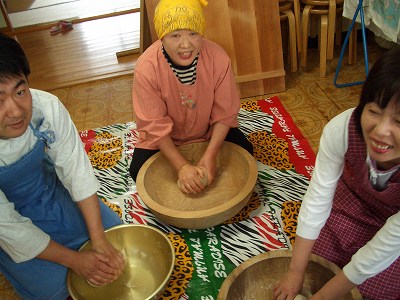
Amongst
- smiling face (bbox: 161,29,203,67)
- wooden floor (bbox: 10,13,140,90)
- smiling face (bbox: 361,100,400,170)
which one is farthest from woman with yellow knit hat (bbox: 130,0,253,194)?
wooden floor (bbox: 10,13,140,90)

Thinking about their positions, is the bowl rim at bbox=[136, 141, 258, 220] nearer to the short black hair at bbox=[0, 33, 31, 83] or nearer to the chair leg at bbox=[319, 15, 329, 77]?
the short black hair at bbox=[0, 33, 31, 83]

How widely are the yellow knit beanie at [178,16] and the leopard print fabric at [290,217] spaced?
0.72 meters

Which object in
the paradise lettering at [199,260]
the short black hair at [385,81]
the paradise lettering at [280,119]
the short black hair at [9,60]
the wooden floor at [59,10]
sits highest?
the short black hair at [9,60]

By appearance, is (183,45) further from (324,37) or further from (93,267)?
(324,37)

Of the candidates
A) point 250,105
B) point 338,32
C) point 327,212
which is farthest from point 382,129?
point 338,32

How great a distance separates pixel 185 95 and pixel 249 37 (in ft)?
2.51

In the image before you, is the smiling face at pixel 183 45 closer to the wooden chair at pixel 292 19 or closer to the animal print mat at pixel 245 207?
the animal print mat at pixel 245 207

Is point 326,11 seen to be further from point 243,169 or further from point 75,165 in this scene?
point 75,165

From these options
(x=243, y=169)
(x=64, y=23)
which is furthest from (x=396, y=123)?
(x=64, y=23)

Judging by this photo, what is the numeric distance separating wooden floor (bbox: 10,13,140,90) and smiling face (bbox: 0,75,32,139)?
1871 millimetres

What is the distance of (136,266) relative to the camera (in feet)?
4.05

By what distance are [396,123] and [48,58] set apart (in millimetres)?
3185

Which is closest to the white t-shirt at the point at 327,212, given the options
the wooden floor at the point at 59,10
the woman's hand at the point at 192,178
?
the woman's hand at the point at 192,178

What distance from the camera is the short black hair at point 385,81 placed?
0.67 m
